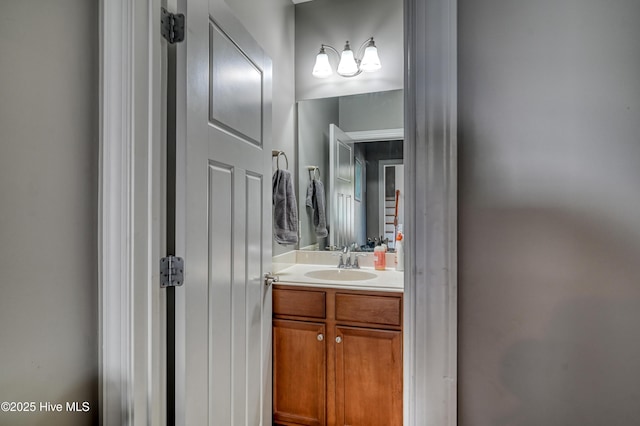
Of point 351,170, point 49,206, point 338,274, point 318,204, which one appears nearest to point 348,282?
point 338,274

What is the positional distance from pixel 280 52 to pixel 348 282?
157 cm

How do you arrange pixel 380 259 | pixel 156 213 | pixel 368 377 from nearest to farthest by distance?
pixel 156 213 → pixel 368 377 → pixel 380 259

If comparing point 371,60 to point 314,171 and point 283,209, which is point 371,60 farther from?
point 283,209

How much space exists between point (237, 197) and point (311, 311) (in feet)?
A: 2.42

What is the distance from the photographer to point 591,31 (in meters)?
0.51

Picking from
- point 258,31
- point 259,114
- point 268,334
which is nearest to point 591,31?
point 259,114

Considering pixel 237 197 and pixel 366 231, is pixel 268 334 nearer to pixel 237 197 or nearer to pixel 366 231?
pixel 237 197

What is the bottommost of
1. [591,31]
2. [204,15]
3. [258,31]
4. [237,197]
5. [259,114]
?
[237,197]

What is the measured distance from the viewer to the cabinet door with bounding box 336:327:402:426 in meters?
1.51

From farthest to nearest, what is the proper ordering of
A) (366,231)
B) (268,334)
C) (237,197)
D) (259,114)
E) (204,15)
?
(366,231) < (268,334) < (259,114) < (237,197) < (204,15)

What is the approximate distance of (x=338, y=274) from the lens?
205 centimetres

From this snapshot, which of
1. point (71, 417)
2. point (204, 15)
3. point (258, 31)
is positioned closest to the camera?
point (71, 417)

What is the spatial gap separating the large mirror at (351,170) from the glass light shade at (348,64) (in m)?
0.17

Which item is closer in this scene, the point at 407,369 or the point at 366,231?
the point at 407,369
